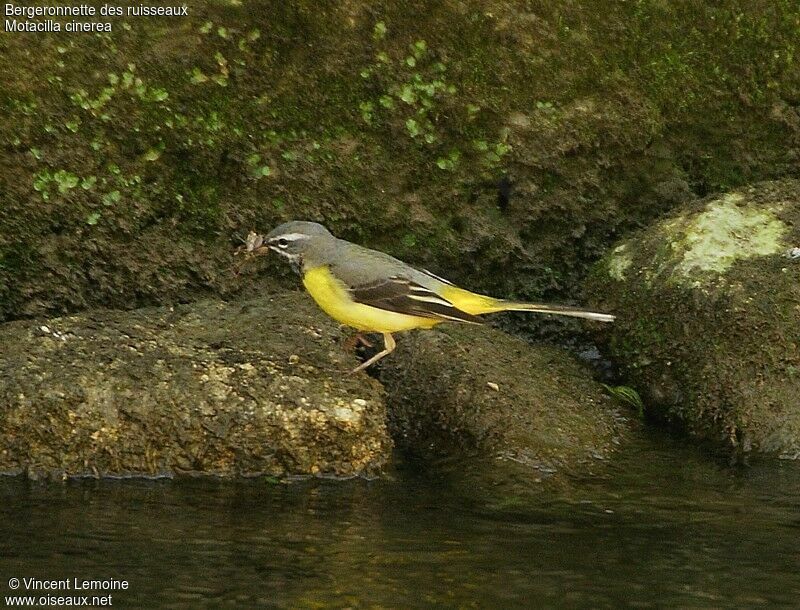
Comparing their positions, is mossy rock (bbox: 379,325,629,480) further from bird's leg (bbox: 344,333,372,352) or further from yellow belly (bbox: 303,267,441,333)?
yellow belly (bbox: 303,267,441,333)

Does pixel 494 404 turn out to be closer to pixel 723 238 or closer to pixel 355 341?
pixel 355 341


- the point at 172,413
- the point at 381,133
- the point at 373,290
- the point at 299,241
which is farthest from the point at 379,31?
the point at 172,413

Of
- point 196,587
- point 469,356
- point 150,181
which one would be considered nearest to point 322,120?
point 150,181

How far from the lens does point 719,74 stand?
32.3 feet

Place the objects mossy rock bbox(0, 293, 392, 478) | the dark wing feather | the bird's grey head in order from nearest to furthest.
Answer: mossy rock bbox(0, 293, 392, 478) → the dark wing feather → the bird's grey head

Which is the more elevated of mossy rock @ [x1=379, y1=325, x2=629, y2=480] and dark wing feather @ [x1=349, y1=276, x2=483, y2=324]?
dark wing feather @ [x1=349, y1=276, x2=483, y2=324]

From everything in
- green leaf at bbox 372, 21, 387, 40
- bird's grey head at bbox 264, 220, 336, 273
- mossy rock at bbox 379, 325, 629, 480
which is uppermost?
green leaf at bbox 372, 21, 387, 40

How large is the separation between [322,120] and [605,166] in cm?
197

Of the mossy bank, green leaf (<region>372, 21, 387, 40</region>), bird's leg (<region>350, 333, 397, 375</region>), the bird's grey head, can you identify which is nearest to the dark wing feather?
bird's leg (<region>350, 333, 397, 375</region>)

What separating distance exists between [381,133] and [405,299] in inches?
58.7

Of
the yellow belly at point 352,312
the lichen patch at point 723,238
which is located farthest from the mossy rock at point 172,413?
the lichen patch at point 723,238

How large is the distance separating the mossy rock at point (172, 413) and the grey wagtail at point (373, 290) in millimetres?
452

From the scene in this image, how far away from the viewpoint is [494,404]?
8.77 m

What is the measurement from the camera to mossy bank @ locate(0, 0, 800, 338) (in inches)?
364
